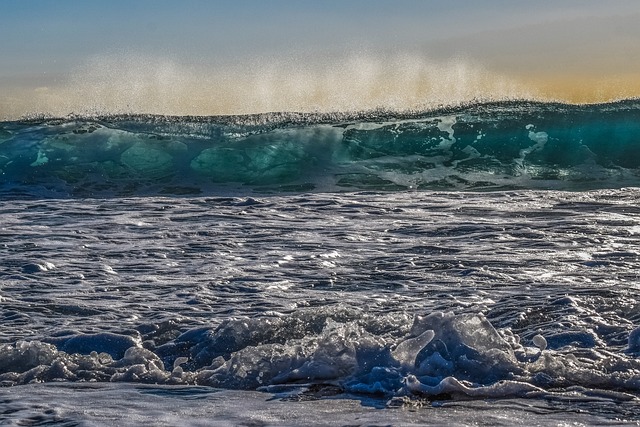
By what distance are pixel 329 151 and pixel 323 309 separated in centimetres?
1106

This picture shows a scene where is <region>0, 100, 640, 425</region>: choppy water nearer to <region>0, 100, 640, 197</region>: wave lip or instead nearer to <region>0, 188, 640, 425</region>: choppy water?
<region>0, 188, 640, 425</region>: choppy water

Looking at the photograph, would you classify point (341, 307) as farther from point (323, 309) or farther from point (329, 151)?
point (329, 151)

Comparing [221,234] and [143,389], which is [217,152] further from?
[143,389]

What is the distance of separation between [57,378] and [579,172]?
11.9 m

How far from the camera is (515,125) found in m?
16.2

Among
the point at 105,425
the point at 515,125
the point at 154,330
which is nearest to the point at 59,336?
the point at 154,330

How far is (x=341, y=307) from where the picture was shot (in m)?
4.47

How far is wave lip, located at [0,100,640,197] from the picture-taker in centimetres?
1366

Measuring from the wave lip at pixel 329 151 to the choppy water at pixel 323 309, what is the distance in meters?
2.59

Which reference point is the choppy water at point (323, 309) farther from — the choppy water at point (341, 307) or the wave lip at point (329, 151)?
the wave lip at point (329, 151)

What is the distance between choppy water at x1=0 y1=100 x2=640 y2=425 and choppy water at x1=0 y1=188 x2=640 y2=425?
13mm

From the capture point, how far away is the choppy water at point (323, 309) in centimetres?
318

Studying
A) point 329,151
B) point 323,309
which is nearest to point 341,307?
point 323,309

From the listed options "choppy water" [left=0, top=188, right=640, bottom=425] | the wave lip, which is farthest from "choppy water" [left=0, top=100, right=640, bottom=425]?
the wave lip
